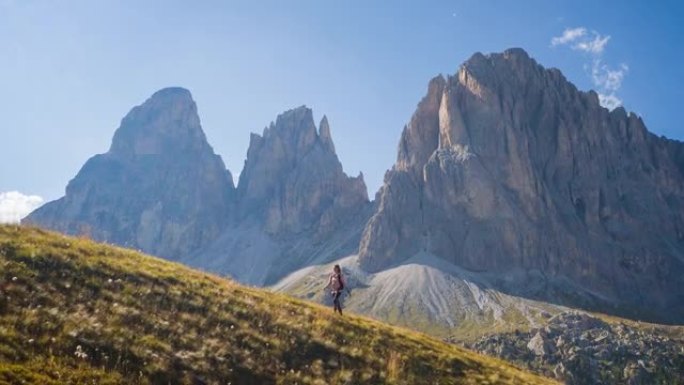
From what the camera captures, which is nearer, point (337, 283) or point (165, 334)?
point (165, 334)

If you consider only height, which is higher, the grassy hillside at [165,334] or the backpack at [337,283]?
the backpack at [337,283]

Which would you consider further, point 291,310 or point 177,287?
point 291,310

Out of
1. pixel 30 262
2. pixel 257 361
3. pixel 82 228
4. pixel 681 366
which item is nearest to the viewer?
pixel 257 361

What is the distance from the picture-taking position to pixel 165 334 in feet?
64.1

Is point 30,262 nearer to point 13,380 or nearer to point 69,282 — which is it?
point 69,282

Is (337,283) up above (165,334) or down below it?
above

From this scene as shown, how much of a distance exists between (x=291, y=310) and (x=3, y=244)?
11890 mm

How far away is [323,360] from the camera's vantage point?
71.5 ft

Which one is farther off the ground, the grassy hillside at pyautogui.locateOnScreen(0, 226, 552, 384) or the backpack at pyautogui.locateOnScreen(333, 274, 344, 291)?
the backpack at pyautogui.locateOnScreen(333, 274, 344, 291)

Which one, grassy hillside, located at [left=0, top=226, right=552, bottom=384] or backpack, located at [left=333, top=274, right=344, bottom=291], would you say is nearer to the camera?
grassy hillside, located at [left=0, top=226, right=552, bottom=384]

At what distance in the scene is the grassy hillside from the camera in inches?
640

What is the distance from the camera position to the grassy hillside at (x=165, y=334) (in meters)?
16.2

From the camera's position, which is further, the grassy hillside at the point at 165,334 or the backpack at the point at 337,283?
the backpack at the point at 337,283

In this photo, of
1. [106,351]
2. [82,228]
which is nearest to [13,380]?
[106,351]
